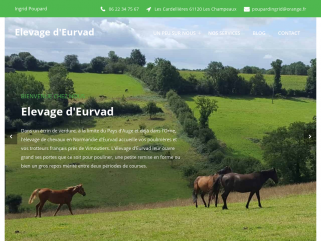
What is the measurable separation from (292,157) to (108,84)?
107 ft

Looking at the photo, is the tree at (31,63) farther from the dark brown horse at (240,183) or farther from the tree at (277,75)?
the tree at (277,75)

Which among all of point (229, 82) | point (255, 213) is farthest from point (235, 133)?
point (255, 213)

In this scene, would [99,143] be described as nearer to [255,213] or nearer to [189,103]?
[255,213]

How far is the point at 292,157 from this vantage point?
48500mm

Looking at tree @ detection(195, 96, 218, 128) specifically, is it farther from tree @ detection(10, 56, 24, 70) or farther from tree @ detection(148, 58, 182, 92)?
tree @ detection(10, 56, 24, 70)

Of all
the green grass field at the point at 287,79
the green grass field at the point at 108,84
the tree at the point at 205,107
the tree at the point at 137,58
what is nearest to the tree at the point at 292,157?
the tree at the point at 205,107

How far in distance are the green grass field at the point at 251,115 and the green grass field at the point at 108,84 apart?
9.64 m

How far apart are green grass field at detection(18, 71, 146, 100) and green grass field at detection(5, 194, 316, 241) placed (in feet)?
109

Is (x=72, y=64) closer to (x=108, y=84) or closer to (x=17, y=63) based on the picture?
(x=108, y=84)

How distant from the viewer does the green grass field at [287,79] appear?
2724 inches

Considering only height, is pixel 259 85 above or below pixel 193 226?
above

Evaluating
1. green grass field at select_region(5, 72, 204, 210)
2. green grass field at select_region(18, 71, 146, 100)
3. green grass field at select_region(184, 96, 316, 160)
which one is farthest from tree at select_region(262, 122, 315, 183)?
green grass field at select_region(18, 71, 146, 100)

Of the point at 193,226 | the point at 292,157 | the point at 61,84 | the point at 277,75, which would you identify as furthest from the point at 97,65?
the point at 193,226

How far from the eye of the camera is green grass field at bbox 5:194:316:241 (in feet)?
48.0
